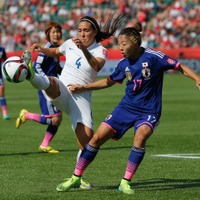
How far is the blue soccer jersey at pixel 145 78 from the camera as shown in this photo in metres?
9.21

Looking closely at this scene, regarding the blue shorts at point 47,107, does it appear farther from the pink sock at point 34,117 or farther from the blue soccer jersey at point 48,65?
the blue soccer jersey at point 48,65

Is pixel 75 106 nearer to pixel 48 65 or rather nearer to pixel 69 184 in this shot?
pixel 69 184

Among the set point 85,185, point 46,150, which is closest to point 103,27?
point 85,185

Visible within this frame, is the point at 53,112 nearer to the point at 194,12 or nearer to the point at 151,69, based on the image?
the point at 151,69

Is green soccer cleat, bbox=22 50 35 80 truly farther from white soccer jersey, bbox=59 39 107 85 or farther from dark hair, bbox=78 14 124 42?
dark hair, bbox=78 14 124 42

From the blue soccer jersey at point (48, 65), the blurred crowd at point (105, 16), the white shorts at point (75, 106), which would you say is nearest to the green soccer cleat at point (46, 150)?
the blue soccer jersey at point (48, 65)

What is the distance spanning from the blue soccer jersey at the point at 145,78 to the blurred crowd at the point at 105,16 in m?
32.3

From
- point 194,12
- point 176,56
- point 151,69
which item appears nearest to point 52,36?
point 151,69

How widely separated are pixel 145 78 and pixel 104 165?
→ 2.93 meters

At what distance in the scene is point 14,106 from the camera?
2428 cm

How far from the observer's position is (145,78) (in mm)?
9211

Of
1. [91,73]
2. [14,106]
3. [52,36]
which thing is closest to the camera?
[91,73]

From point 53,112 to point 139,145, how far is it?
5.28 meters

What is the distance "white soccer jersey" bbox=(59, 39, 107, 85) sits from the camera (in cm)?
1000
